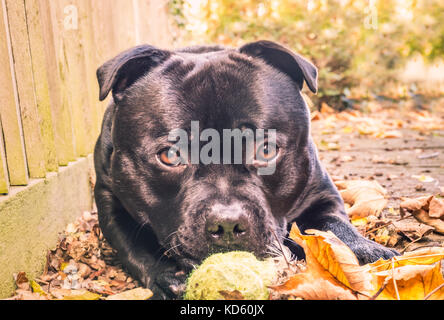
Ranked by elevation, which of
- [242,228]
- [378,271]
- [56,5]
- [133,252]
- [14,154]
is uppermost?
[56,5]

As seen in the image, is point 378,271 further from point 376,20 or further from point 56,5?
point 376,20

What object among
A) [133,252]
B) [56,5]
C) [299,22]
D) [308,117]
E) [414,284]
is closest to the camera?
[414,284]

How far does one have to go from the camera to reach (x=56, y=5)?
263 cm

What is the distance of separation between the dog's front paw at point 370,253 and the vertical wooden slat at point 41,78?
1.69 meters

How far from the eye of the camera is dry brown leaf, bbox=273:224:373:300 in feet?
4.85

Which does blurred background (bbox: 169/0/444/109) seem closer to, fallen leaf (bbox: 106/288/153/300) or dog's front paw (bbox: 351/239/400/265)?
dog's front paw (bbox: 351/239/400/265)

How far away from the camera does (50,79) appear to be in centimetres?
253

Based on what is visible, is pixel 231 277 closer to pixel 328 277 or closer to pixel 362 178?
pixel 328 277

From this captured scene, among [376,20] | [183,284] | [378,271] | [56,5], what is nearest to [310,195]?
[378,271]

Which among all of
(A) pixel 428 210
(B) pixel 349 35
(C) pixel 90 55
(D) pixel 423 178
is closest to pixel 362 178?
(D) pixel 423 178

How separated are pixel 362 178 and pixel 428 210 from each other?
4.09ft

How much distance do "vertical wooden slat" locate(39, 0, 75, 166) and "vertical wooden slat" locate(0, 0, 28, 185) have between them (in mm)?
477

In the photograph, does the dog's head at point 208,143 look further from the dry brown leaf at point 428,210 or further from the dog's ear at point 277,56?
the dry brown leaf at point 428,210
